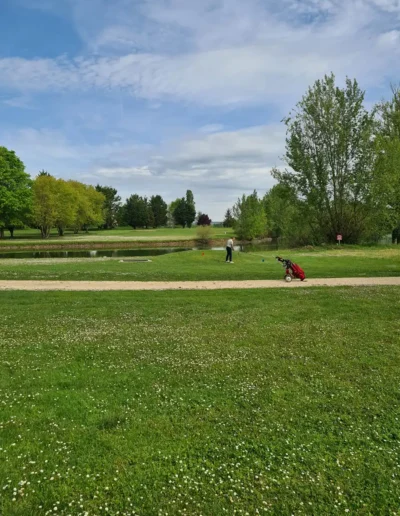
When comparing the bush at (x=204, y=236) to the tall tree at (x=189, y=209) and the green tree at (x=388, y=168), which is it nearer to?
the green tree at (x=388, y=168)

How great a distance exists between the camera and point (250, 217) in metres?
67.8

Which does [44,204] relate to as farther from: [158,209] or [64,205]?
[158,209]

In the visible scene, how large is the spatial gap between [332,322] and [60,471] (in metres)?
7.24

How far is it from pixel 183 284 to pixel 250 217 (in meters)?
53.1

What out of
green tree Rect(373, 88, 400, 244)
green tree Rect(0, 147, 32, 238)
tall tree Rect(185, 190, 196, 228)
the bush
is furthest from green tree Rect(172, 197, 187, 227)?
green tree Rect(373, 88, 400, 244)

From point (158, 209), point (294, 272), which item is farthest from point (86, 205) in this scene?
point (294, 272)

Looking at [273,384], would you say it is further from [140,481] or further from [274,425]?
[140,481]

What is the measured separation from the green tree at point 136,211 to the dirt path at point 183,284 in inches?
4017

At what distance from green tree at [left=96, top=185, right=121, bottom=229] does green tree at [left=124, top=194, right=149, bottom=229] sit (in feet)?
14.8

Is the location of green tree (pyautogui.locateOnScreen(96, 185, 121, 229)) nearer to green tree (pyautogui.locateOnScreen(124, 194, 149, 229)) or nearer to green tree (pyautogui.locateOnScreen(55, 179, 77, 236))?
green tree (pyautogui.locateOnScreen(124, 194, 149, 229))

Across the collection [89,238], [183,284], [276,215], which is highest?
[276,215]

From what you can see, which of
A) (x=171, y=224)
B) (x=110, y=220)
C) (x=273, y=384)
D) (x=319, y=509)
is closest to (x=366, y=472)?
(x=319, y=509)

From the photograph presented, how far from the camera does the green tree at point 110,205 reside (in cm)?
11681

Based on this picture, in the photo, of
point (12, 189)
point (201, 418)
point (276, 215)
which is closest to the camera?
point (201, 418)
